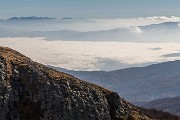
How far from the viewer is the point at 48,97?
3822 cm

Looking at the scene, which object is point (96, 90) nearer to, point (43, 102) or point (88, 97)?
point (88, 97)

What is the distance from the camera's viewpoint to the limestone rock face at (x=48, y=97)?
37469 millimetres

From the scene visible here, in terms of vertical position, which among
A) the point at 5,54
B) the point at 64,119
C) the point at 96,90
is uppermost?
the point at 5,54

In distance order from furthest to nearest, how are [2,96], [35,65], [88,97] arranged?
[35,65]
[88,97]
[2,96]

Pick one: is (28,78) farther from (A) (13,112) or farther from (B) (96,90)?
(B) (96,90)

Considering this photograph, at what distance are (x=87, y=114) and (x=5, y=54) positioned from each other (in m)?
11.2

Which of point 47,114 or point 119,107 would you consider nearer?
point 47,114

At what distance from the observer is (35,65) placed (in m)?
42.2

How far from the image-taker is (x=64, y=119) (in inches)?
1471

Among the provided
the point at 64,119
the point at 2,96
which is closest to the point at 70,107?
the point at 64,119

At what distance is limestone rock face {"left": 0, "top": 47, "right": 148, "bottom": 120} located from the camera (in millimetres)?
37469

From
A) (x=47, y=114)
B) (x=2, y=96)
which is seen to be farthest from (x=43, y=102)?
(x=2, y=96)

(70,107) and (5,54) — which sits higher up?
(5,54)

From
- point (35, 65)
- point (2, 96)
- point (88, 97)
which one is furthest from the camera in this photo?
A: point (35, 65)
